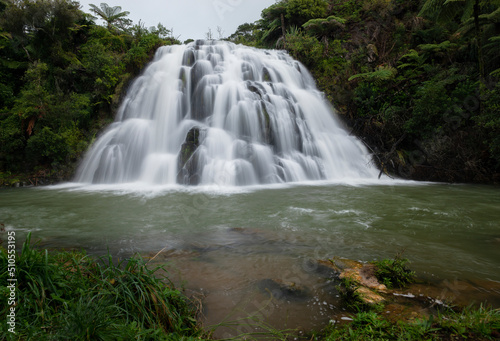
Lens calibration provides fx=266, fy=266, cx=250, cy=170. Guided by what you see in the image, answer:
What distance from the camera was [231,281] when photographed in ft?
9.46

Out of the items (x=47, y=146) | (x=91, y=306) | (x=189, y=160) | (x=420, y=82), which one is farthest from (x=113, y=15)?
(x=91, y=306)

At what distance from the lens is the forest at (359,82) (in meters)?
10.8

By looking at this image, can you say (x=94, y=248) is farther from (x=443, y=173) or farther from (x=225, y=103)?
(x=443, y=173)

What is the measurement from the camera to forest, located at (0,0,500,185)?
10805 millimetres

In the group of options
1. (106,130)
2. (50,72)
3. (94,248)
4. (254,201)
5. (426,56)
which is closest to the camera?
(94,248)

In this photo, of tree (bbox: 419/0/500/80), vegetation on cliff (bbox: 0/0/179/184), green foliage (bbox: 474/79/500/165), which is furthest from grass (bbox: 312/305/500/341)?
vegetation on cliff (bbox: 0/0/179/184)

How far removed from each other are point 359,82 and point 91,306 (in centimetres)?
1526

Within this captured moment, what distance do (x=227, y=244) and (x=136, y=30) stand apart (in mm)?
19050

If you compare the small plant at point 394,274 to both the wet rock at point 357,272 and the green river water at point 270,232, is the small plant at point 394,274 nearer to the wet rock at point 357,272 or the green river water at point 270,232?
the wet rock at point 357,272

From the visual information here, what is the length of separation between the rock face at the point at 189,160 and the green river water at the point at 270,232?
108 centimetres

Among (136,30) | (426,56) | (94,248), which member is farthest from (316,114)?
(136,30)

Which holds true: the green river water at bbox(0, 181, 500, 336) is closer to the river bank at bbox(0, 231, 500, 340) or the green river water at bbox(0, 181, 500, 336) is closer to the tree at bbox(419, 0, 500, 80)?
the river bank at bbox(0, 231, 500, 340)

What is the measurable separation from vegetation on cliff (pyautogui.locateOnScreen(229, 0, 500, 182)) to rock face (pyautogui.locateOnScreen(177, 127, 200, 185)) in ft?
26.2

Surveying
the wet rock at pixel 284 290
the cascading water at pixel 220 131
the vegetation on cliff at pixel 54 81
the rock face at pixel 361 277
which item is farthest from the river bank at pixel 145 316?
the vegetation on cliff at pixel 54 81
